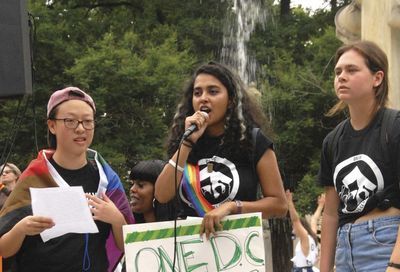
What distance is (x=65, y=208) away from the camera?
4.51m

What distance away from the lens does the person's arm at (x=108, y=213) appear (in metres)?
4.64

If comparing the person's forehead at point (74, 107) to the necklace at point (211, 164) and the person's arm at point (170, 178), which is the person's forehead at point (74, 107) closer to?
the person's arm at point (170, 178)

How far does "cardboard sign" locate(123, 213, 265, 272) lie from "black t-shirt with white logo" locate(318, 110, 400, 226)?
487mm

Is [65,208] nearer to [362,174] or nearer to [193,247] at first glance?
[193,247]

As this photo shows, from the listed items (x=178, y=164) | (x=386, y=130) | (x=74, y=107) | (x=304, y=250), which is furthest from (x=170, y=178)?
(x=304, y=250)

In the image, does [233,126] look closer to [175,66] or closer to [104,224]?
[104,224]

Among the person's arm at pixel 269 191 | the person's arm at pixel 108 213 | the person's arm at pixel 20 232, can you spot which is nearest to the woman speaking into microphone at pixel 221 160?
the person's arm at pixel 269 191

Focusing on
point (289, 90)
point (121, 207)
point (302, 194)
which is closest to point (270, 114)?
point (289, 90)

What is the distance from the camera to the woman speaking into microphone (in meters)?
4.57

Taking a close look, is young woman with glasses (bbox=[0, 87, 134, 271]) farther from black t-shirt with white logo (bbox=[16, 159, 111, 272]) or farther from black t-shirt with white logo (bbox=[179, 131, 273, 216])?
black t-shirt with white logo (bbox=[179, 131, 273, 216])

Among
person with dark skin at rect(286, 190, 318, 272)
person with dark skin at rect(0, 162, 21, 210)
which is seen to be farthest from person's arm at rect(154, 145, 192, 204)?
person with dark skin at rect(286, 190, 318, 272)

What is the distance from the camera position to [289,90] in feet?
66.7

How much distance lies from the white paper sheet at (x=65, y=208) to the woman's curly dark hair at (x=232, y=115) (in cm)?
67

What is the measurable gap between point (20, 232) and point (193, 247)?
3.14ft
